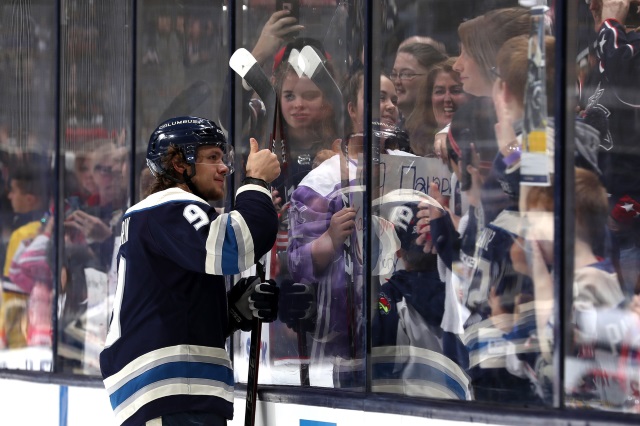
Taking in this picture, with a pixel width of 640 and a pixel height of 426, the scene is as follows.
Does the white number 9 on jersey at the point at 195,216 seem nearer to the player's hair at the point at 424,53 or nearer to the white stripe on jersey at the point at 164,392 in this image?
the white stripe on jersey at the point at 164,392

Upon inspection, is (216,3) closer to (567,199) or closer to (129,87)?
(129,87)

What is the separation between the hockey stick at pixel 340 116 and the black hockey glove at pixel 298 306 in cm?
18

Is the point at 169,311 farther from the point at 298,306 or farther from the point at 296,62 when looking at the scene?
the point at 296,62

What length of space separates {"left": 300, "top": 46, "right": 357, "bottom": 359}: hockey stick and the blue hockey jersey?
73cm

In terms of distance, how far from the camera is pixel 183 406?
3842 mm

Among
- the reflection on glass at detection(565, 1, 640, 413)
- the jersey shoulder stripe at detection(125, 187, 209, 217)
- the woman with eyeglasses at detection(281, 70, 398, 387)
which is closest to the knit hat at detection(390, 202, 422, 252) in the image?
the woman with eyeglasses at detection(281, 70, 398, 387)

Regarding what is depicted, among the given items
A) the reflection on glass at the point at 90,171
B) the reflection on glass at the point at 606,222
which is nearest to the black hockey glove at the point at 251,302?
the reflection on glass at the point at 606,222

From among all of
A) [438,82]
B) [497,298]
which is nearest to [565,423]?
[497,298]

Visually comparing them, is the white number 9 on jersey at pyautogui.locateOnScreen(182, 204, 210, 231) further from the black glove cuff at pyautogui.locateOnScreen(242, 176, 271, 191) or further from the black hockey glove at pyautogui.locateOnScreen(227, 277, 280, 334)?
the black hockey glove at pyautogui.locateOnScreen(227, 277, 280, 334)

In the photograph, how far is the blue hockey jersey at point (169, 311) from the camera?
12.3ft

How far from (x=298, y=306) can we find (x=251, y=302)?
21.0 inches

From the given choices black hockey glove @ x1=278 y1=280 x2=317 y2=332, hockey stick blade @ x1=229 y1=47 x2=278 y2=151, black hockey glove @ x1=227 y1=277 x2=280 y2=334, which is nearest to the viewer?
black hockey glove @ x1=227 y1=277 x2=280 y2=334

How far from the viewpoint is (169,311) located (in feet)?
12.6

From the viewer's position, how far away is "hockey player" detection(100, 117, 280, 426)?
3.70 meters
